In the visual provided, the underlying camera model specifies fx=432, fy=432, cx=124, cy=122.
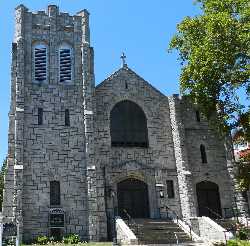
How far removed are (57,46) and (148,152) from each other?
368 inches

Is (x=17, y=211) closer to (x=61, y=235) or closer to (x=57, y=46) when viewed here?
(x=61, y=235)

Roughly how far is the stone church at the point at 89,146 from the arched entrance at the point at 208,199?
2.6 inches

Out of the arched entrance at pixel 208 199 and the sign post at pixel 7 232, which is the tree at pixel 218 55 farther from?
the sign post at pixel 7 232

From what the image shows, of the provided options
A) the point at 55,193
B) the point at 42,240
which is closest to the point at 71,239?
the point at 42,240

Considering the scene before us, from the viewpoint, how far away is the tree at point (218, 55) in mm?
20969

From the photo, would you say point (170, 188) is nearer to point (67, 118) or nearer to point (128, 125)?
point (128, 125)

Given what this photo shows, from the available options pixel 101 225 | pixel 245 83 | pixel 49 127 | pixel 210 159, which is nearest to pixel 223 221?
pixel 210 159

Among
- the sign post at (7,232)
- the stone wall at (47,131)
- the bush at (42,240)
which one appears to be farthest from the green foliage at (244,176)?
the sign post at (7,232)

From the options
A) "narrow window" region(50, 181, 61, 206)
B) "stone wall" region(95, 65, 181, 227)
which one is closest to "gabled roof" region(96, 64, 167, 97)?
"stone wall" region(95, 65, 181, 227)

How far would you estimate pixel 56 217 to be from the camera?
81.5 ft

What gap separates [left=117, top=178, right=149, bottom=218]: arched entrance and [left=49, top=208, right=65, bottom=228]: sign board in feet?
12.3

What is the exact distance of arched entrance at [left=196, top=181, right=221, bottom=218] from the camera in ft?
93.5

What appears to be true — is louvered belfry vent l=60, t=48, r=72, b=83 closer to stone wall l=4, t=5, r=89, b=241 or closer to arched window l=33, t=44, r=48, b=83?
stone wall l=4, t=5, r=89, b=241

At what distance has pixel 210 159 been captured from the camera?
97.7 ft
